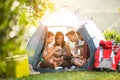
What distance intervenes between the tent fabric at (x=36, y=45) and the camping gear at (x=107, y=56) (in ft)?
2.95

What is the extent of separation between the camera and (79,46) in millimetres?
5336

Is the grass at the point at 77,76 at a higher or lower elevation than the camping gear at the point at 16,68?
lower

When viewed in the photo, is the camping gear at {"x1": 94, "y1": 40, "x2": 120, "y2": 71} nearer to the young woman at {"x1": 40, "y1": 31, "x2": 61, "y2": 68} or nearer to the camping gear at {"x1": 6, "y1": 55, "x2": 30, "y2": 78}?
the young woman at {"x1": 40, "y1": 31, "x2": 61, "y2": 68}

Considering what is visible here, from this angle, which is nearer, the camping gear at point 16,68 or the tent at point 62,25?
the camping gear at point 16,68

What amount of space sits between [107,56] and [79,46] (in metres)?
0.50

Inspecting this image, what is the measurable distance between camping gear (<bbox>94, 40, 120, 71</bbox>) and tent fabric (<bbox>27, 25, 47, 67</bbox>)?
2.95 feet

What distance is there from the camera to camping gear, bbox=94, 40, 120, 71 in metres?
4.99

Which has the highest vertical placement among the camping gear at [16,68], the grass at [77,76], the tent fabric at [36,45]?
the tent fabric at [36,45]

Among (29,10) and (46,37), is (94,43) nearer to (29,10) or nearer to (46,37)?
(46,37)

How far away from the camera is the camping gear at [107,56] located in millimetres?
4986

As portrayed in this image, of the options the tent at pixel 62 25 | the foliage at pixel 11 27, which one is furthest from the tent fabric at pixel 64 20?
the foliage at pixel 11 27

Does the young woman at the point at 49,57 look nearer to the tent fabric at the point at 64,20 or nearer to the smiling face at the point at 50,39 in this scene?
the smiling face at the point at 50,39

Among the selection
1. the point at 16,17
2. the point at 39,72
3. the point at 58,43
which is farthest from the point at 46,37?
the point at 16,17

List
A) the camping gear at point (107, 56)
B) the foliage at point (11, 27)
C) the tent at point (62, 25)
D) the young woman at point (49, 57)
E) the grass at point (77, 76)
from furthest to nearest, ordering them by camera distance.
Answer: the tent at point (62, 25), the young woman at point (49, 57), the camping gear at point (107, 56), the grass at point (77, 76), the foliage at point (11, 27)
